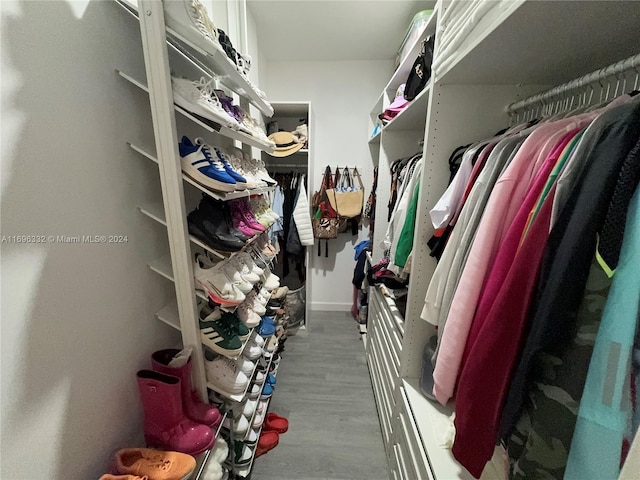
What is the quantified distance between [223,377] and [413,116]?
59.8 inches

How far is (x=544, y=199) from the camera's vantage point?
0.49 metres

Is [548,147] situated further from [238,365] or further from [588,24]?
[238,365]

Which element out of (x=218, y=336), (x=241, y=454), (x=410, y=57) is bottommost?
(x=241, y=454)

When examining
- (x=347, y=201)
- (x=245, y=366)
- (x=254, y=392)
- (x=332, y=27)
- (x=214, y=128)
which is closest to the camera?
(x=214, y=128)

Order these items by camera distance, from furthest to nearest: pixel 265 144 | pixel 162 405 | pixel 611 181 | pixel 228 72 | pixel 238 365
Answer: pixel 265 144 → pixel 238 365 → pixel 228 72 → pixel 162 405 → pixel 611 181

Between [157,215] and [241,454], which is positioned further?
[241,454]

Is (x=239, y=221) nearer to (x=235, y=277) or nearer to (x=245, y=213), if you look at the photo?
(x=245, y=213)

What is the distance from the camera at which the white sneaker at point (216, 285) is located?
0.87 meters

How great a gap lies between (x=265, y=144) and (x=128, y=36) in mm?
637

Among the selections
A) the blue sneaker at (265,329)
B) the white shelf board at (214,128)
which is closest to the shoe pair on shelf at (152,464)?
the blue sneaker at (265,329)

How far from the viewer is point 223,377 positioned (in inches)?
39.0

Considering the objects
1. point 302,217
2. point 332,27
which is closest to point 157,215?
point 302,217

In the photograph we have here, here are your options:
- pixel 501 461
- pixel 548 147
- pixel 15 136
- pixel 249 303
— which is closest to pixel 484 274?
pixel 548 147

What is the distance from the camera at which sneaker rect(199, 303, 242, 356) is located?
0.93m
